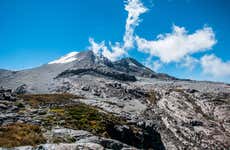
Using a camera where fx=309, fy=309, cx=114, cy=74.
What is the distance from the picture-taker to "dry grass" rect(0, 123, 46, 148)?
126 ft

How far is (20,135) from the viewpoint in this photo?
138 feet

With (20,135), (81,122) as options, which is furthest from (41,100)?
(20,135)

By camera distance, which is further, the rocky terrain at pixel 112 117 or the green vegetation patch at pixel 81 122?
the green vegetation patch at pixel 81 122

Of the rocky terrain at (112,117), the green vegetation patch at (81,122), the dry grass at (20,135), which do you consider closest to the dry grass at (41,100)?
the rocky terrain at (112,117)

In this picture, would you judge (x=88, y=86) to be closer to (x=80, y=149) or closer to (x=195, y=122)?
(x=195, y=122)

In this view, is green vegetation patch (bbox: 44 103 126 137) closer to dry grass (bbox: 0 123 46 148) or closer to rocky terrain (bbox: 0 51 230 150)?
rocky terrain (bbox: 0 51 230 150)

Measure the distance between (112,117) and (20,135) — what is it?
45.8 m

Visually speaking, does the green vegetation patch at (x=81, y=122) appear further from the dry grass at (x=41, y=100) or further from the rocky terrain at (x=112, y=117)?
the dry grass at (x=41, y=100)

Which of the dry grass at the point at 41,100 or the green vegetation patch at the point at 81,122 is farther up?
the dry grass at the point at 41,100

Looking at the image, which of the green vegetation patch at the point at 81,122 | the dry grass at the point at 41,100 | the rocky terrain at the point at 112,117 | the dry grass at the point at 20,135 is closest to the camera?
the dry grass at the point at 20,135

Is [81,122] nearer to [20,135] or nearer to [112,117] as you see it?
[20,135]

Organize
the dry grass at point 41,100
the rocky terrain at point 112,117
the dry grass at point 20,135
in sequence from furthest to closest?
the dry grass at point 41,100 → the rocky terrain at point 112,117 → the dry grass at point 20,135

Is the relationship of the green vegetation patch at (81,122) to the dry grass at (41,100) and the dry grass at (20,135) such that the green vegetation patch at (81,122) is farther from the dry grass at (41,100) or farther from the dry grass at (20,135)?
the dry grass at (41,100)

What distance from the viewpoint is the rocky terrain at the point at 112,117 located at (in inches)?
1708
